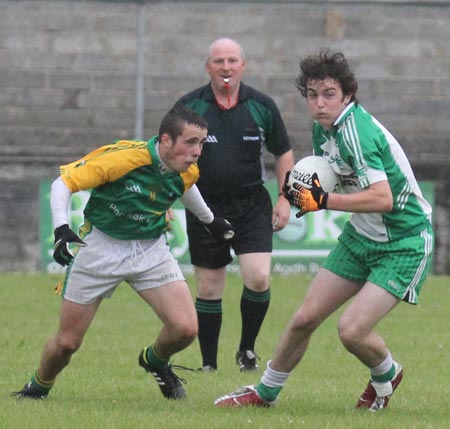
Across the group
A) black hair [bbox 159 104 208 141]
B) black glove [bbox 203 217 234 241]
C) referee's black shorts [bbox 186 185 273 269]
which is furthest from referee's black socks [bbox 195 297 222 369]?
black hair [bbox 159 104 208 141]

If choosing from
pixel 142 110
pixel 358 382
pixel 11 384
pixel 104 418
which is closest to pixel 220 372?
pixel 358 382

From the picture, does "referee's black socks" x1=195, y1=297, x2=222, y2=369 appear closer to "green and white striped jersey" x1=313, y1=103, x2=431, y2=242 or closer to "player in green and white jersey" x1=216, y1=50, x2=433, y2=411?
"player in green and white jersey" x1=216, y1=50, x2=433, y2=411

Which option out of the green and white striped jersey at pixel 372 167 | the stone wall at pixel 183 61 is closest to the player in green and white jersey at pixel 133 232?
the green and white striped jersey at pixel 372 167

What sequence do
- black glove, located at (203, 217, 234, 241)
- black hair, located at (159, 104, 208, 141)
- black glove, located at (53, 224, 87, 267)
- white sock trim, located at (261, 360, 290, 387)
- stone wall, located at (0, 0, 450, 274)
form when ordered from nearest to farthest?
black glove, located at (53, 224, 87, 267) < black hair, located at (159, 104, 208, 141) < white sock trim, located at (261, 360, 290, 387) < black glove, located at (203, 217, 234, 241) < stone wall, located at (0, 0, 450, 274)

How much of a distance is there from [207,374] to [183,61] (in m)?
9.20

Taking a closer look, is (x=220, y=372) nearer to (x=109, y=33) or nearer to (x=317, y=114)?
(x=317, y=114)

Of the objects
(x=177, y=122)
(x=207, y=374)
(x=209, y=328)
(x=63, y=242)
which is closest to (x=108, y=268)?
(x=63, y=242)

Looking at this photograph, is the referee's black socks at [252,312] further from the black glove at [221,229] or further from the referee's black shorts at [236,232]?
the black glove at [221,229]

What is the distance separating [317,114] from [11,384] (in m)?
2.75

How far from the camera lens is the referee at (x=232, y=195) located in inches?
360

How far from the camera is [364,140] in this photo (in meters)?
6.66

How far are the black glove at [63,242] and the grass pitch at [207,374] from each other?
2.64ft

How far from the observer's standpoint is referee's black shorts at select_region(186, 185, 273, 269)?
918cm

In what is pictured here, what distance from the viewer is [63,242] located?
6434mm
